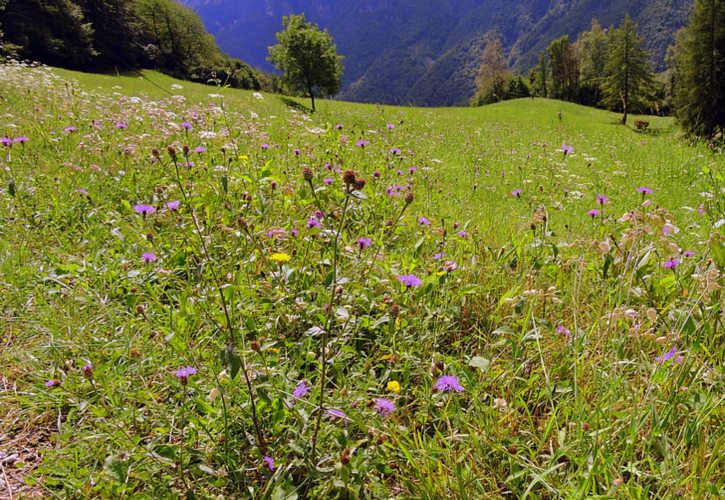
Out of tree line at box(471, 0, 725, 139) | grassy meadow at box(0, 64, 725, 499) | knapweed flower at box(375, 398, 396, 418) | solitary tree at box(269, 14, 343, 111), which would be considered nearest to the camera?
grassy meadow at box(0, 64, 725, 499)

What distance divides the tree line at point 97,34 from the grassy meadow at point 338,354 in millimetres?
21015

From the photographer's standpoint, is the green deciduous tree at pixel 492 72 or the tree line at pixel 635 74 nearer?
the tree line at pixel 635 74

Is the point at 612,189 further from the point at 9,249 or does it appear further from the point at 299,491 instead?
the point at 9,249

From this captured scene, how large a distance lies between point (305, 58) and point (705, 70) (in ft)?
74.1

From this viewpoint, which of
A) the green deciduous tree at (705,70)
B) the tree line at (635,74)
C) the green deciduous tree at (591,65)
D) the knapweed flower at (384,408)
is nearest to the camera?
the knapweed flower at (384,408)

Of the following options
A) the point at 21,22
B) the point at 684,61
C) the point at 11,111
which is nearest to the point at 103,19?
the point at 21,22

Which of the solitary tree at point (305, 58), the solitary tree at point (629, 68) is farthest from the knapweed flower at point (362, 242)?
the solitary tree at point (629, 68)

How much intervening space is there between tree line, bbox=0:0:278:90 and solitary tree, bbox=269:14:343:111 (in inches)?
135

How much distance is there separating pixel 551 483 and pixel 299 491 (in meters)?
0.85

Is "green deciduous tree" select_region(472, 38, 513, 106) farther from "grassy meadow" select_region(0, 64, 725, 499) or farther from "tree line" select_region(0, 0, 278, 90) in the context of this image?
"grassy meadow" select_region(0, 64, 725, 499)

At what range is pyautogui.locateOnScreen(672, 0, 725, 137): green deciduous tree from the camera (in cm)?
1375

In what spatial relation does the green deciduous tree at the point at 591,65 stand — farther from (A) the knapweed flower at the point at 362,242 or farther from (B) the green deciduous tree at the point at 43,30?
(A) the knapweed flower at the point at 362,242

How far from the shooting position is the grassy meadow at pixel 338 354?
4.40 ft

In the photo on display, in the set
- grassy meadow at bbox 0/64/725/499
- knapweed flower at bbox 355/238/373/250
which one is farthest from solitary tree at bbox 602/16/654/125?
knapweed flower at bbox 355/238/373/250
